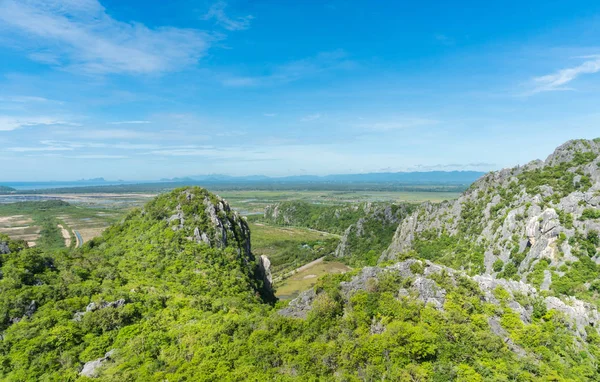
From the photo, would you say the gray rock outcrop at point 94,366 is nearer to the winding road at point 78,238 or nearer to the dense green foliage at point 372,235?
the dense green foliage at point 372,235

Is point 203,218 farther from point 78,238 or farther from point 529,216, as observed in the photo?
point 78,238

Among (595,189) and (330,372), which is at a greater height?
(595,189)

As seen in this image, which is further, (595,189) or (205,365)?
(595,189)

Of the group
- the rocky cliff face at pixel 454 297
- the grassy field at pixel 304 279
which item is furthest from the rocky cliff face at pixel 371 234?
the rocky cliff face at pixel 454 297

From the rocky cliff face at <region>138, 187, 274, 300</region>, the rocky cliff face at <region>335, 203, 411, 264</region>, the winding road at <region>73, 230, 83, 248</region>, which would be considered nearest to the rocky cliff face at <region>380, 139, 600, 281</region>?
the rocky cliff face at <region>335, 203, 411, 264</region>

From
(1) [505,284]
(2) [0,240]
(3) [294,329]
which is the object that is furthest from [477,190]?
(2) [0,240]

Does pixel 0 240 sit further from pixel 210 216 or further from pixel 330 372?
pixel 330 372

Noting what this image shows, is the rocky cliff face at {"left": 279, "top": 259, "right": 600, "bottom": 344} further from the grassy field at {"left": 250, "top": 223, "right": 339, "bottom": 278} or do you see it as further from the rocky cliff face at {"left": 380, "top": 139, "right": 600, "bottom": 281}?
the grassy field at {"left": 250, "top": 223, "right": 339, "bottom": 278}
